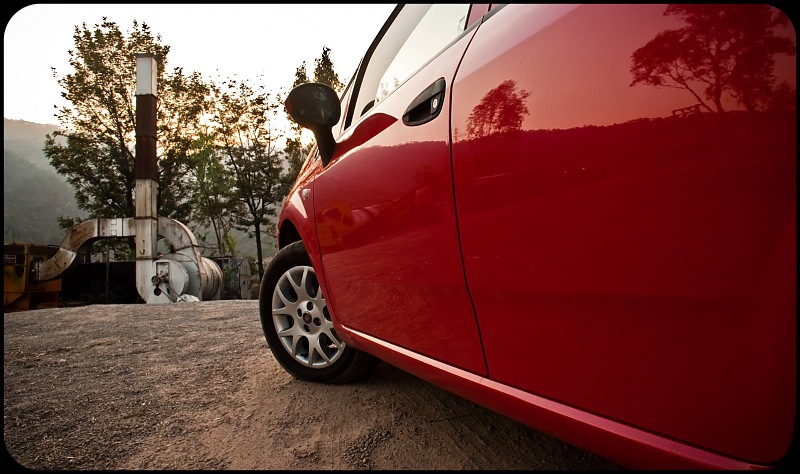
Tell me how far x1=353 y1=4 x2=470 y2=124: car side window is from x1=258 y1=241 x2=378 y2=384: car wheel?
0.91 metres

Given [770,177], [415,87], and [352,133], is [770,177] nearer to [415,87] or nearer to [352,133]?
[415,87]

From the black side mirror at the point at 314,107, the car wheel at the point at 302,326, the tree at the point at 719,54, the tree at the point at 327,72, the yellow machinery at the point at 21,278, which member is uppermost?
the tree at the point at 327,72

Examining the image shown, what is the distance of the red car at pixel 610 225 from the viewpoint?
61cm

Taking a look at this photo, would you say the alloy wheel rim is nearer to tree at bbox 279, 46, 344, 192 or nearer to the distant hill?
tree at bbox 279, 46, 344, 192

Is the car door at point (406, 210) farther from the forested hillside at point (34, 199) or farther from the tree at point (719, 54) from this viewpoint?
the forested hillside at point (34, 199)

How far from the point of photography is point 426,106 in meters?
1.25

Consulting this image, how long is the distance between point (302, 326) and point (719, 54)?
2024mm

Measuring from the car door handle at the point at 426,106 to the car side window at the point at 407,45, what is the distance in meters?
0.22

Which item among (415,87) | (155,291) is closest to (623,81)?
(415,87)

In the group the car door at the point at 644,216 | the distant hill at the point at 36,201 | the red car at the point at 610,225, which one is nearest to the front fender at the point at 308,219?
the red car at the point at 610,225

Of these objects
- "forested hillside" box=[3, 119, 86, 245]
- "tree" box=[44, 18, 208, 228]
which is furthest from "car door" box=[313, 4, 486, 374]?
"forested hillside" box=[3, 119, 86, 245]

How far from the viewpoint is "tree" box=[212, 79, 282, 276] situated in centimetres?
2083

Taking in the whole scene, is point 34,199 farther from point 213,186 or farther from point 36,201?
point 213,186

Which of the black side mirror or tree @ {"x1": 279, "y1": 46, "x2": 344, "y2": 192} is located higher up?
tree @ {"x1": 279, "y1": 46, "x2": 344, "y2": 192}
